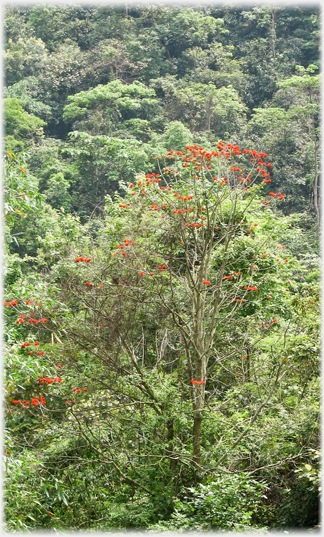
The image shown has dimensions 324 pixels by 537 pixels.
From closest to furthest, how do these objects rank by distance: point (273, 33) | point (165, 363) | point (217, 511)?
1. point (217, 511)
2. point (165, 363)
3. point (273, 33)

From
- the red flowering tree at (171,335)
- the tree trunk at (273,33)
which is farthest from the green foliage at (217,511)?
the tree trunk at (273,33)

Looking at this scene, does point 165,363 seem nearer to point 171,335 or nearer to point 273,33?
point 171,335

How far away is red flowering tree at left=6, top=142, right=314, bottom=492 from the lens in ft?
12.1

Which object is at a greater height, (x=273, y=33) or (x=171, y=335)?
(x=273, y=33)

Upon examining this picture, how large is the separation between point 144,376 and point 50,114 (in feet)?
→ 56.9

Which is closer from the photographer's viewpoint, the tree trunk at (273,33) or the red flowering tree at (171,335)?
the red flowering tree at (171,335)

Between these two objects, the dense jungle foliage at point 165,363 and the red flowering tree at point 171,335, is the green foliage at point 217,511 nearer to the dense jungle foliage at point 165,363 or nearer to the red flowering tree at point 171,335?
the dense jungle foliage at point 165,363

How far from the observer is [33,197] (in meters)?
3.34

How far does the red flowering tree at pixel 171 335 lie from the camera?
370 centimetres

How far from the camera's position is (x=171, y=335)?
182 inches

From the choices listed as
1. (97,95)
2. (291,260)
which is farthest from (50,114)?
(291,260)

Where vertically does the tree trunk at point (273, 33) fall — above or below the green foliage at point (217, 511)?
above

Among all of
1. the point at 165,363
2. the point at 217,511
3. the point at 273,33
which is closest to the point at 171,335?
the point at 165,363

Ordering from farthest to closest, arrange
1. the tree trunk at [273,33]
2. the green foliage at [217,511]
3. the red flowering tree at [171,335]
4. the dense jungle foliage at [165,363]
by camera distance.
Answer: the tree trunk at [273,33]
the red flowering tree at [171,335]
the dense jungle foliage at [165,363]
the green foliage at [217,511]
